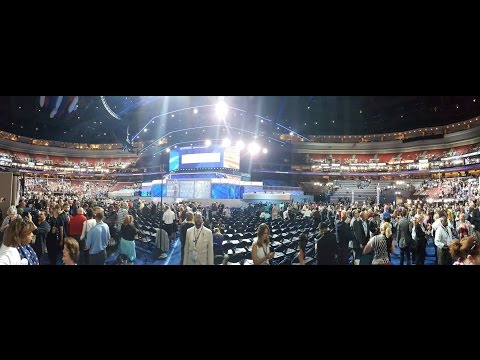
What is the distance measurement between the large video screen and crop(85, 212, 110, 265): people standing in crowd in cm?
218

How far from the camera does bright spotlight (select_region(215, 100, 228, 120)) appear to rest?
4.82 m

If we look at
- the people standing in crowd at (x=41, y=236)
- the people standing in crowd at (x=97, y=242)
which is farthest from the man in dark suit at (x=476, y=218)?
the people standing in crowd at (x=41, y=236)

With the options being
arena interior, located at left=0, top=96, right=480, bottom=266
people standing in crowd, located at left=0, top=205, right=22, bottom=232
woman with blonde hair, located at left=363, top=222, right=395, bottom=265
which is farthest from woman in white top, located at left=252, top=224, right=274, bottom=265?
people standing in crowd, located at left=0, top=205, right=22, bottom=232

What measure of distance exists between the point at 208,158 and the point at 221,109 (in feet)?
5.23

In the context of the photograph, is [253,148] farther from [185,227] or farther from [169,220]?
[185,227]

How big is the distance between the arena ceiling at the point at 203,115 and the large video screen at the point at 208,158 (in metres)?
0.34

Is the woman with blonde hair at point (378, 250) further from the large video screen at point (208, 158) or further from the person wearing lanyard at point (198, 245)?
the large video screen at point (208, 158)

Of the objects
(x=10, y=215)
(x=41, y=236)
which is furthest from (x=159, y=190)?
(x=10, y=215)

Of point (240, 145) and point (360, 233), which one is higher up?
point (240, 145)

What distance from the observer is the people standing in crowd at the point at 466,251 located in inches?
134

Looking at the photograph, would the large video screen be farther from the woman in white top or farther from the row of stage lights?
the woman in white top

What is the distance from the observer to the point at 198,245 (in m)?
4.02
